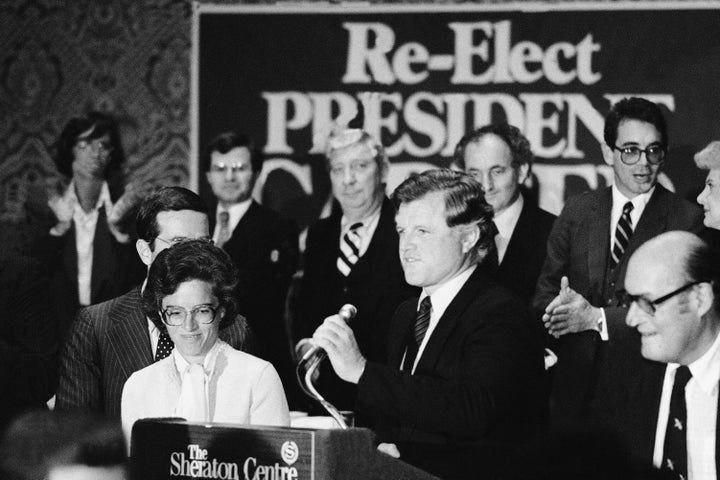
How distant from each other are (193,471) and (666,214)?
101 inches

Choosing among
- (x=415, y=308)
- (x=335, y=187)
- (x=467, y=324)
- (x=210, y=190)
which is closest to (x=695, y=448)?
(x=467, y=324)

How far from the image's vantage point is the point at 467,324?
3.00 metres

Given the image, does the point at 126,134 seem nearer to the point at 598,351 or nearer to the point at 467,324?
the point at 598,351

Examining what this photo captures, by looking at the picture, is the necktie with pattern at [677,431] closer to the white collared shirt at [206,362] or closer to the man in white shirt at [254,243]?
the white collared shirt at [206,362]

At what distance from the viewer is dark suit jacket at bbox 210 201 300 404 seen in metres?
4.96

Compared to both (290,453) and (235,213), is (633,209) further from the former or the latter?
(290,453)

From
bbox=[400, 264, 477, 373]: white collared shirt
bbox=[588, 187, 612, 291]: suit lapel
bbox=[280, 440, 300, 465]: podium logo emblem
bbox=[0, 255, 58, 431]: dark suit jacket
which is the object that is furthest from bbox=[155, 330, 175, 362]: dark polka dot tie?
bbox=[588, 187, 612, 291]: suit lapel

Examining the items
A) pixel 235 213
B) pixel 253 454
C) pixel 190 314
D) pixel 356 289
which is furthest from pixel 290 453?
pixel 235 213

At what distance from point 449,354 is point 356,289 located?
1784mm

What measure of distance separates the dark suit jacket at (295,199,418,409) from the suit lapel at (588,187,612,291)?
0.72 metres

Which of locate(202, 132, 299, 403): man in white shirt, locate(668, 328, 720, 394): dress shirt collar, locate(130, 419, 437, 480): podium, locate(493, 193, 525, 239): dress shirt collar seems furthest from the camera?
locate(202, 132, 299, 403): man in white shirt

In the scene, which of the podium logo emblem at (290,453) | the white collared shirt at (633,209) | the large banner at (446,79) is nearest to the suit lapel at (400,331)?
the podium logo emblem at (290,453)

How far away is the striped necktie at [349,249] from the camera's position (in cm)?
489

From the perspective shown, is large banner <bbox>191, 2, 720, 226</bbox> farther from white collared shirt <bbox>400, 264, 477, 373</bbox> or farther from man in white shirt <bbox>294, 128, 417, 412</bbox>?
white collared shirt <bbox>400, 264, 477, 373</bbox>
